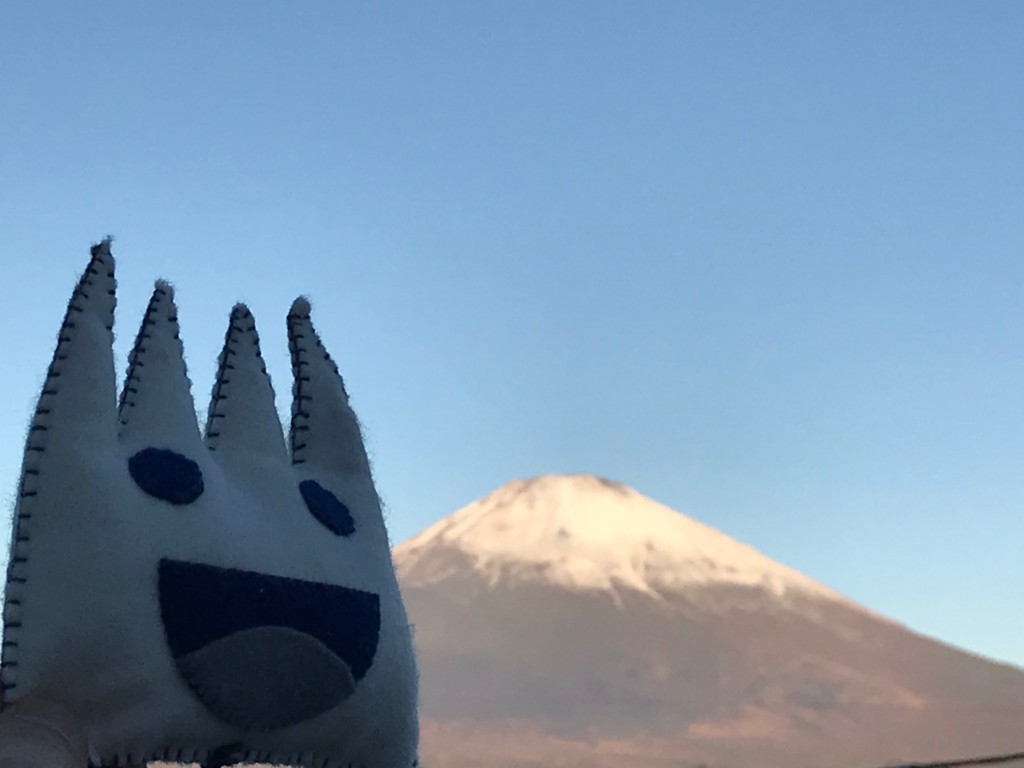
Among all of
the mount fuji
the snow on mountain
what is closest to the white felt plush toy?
the mount fuji

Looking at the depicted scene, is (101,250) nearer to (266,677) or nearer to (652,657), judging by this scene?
(266,677)

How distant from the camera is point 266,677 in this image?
2.16 meters

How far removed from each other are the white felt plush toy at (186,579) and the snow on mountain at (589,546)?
17508mm

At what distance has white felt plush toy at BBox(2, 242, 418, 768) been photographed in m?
1.98

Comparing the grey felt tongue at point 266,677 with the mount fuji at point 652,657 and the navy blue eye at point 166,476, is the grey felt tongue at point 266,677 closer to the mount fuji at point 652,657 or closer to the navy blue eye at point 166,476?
the navy blue eye at point 166,476

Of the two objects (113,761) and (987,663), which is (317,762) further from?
(987,663)

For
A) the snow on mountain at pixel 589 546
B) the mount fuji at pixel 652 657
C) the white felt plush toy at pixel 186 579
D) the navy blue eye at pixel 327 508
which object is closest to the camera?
the white felt plush toy at pixel 186 579

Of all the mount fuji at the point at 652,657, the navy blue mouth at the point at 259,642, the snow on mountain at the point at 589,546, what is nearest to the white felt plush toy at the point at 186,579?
the navy blue mouth at the point at 259,642

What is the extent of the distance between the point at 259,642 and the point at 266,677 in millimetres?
79

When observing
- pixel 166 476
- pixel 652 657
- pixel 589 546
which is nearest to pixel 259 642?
pixel 166 476

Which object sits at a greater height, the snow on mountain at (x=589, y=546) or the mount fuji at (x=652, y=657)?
the snow on mountain at (x=589, y=546)

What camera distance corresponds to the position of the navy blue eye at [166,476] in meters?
2.14

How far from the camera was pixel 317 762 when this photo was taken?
2.32m

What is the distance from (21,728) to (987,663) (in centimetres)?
2034
